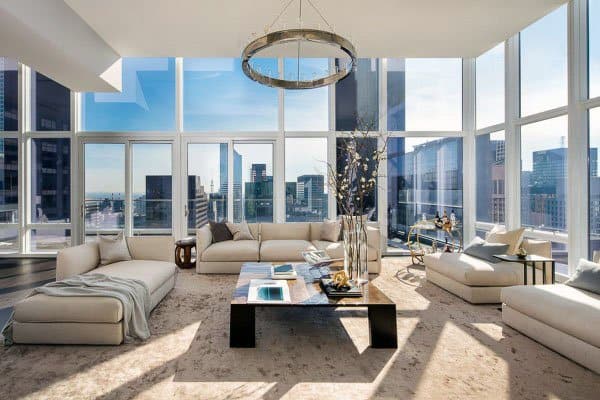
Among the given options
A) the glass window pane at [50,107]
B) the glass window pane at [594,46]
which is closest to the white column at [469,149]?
the glass window pane at [594,46]

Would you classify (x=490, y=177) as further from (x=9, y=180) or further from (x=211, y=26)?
(x=9, y=180)

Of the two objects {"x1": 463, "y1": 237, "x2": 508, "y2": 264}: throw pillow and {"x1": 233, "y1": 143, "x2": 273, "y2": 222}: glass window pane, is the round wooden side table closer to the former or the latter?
{"x1": 233, "y1": 143, "x2": 273, "y2": 222}: glass window pane

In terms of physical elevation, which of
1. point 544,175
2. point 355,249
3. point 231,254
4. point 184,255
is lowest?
point 184,255

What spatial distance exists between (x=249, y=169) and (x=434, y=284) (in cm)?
409

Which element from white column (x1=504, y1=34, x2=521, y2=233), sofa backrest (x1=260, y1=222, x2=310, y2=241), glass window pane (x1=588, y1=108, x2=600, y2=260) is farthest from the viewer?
sofa backrest (x1=260, y1=222, x2=310, y2=241)

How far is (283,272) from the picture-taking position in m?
3.65

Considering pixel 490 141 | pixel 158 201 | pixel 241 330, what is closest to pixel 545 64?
pixel 490 141

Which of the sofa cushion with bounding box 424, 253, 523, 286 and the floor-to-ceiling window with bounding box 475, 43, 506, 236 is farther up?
the floor-to-ceiling window with bounding box 475, 43, 506, 236

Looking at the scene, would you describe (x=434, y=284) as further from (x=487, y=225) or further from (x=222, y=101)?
(x=222, y=101)

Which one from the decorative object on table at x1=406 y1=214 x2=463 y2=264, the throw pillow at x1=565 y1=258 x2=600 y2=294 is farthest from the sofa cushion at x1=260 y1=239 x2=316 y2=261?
the throw pillow at x1=565 y1=258 x2=600 y2=294

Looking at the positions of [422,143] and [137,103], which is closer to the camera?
[137,103]

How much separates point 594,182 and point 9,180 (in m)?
9.61

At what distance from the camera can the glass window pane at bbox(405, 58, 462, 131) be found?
6.78 meters

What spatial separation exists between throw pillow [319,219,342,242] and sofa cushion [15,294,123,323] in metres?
3.51
